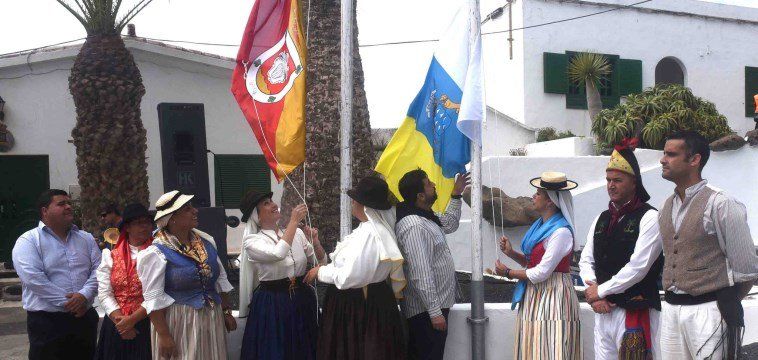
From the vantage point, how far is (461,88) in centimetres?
512

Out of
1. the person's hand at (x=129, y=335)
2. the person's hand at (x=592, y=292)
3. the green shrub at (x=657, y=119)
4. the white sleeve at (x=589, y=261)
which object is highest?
the green shrub at (x=657, y=119)

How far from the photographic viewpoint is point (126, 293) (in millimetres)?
4488

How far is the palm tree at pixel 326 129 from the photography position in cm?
779

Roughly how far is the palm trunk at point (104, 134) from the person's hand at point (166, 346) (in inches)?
221

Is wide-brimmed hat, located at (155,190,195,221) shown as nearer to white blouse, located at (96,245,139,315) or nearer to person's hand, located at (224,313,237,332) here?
white blouse, located at (96,245,139,315)

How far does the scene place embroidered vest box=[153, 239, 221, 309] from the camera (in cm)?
429

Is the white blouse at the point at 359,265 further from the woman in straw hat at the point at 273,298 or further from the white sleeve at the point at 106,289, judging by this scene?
the white sleeve at the point at 106,289

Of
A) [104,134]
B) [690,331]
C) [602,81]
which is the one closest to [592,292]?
[690,331]

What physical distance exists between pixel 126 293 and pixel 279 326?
1.05 metres

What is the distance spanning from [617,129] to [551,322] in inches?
407

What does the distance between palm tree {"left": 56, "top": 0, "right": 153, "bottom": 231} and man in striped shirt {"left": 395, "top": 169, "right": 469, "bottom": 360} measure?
6178 mm

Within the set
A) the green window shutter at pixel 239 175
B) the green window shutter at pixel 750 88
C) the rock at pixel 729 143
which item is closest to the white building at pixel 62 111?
the green window shutter at pixel 239 175

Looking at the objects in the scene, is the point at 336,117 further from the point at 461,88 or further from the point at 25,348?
the point at 25,348

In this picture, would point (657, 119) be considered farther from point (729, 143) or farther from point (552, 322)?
point (552, 322)
